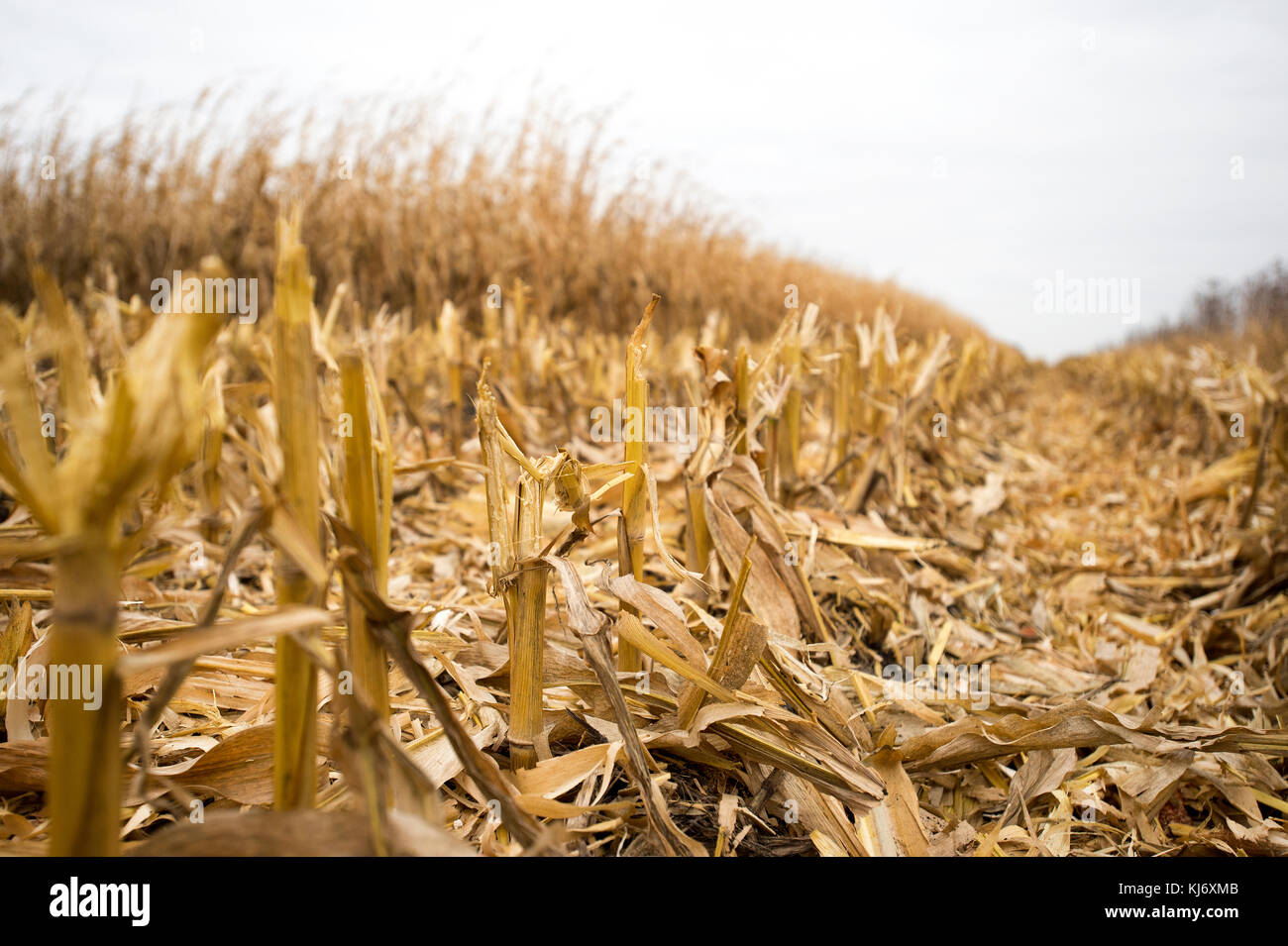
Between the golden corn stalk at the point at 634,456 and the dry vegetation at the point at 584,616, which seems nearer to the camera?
the dry vegetation at the point at 584,616

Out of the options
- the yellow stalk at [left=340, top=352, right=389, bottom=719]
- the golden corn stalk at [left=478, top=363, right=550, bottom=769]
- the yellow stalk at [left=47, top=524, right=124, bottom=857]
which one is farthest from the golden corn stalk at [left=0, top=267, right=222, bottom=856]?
the golden corn stalk at [left=478, top=363, right=550, bottom=769]

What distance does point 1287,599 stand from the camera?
90.8 inches

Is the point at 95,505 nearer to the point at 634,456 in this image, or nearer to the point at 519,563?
the point at 519,563

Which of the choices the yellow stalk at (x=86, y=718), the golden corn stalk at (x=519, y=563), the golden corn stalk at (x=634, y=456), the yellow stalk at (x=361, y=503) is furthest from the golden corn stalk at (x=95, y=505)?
the golden corn stalk at (x=634, y=456)

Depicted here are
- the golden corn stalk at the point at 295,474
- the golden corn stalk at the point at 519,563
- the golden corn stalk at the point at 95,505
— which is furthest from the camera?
the golden corn stalk at the point at 519,563

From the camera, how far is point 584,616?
92 centimetres

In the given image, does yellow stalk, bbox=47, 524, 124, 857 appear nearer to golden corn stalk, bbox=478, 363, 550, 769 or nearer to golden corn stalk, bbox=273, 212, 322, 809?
golden corn stalk, bbox=273, 212, 322, 809

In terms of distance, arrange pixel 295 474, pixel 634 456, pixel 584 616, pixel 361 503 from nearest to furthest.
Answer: pixel 295 474 < pixel 361 503 < pixel 584 616 < pixel 634 456

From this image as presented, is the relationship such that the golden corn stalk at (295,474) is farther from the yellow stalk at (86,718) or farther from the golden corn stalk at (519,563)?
the golden corn stalk at (519,563)

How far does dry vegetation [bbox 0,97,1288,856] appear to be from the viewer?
60 centimetres

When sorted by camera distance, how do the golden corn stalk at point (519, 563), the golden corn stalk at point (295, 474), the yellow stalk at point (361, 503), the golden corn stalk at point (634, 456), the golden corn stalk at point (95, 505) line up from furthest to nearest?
the golden corn stalk at point (634, 456) → the golden corn stalk at point (519, 563) → the yellow stalk at point (361, 503) → the golden corn stalk at point (295, 474) → the golden corn stalk at point (95, 505)

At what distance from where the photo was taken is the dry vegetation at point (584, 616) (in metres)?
0.60

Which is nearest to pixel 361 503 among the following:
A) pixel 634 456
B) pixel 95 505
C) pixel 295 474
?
pixel 295 474
